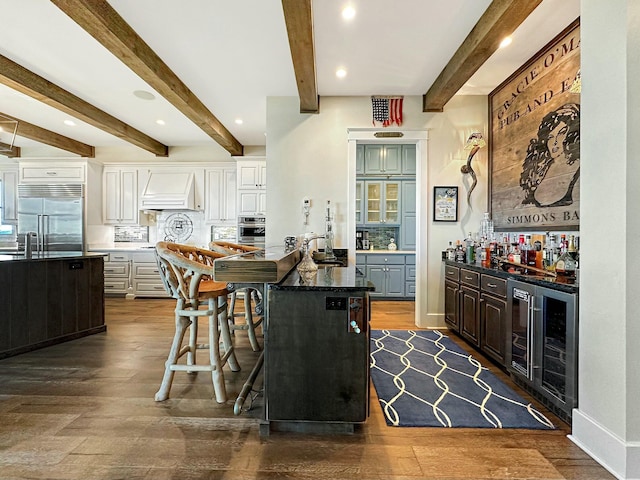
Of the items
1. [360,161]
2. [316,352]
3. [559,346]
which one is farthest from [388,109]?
[316,352]

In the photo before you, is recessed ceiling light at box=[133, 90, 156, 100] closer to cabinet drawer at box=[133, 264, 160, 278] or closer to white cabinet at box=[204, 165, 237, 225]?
white cabinet at box=[204, 165, 237, 225]

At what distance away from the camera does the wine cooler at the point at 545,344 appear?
6.30 feet

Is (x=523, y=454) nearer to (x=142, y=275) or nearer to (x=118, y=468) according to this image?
(x=118, y=468)

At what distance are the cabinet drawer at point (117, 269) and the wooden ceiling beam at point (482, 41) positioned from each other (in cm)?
569

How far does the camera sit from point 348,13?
2557 mm

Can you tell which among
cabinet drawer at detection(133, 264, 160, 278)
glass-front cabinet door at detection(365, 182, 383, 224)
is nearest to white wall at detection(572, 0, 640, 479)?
glass-front cabinet door at detection(365, 182, 383, 224)

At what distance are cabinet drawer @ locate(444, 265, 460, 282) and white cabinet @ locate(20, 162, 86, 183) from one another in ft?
20.5

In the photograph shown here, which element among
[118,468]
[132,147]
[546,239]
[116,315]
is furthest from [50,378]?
[132,147]

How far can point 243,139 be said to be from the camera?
5844mm

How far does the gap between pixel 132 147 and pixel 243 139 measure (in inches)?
91.2

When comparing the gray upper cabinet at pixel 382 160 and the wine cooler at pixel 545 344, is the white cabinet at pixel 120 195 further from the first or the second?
the wine cooler at pixel 545 344

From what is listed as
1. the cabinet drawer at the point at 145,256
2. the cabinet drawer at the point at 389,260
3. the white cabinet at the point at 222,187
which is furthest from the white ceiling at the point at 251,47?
the cabinet drawer at the point at 389,260

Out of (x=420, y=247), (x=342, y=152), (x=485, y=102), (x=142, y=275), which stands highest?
(x=485, y=102)

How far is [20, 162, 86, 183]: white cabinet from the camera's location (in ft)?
19.0
